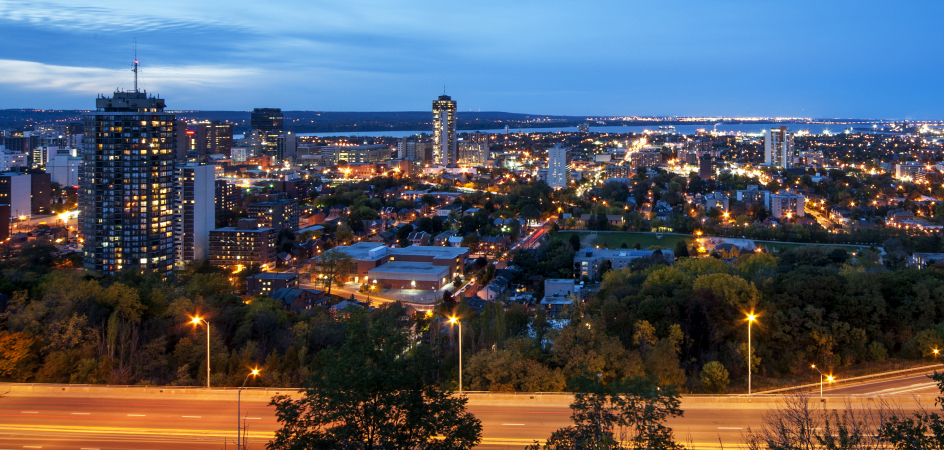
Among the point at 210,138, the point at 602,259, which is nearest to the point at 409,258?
the point at 602,259

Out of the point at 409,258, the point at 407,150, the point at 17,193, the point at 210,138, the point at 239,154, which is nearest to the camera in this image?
the point at 409,258

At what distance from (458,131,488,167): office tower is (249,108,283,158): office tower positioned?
12.0 metres

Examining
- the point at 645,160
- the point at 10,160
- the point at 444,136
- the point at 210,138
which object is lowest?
the point at 10,160

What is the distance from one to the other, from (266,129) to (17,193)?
30442 mm

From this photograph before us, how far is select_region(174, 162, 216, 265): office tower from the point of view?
14102mm

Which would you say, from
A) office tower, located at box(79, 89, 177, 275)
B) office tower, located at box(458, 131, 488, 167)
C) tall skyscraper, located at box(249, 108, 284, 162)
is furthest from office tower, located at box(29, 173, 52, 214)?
office tower, located at box(458, 131, 488, 167)

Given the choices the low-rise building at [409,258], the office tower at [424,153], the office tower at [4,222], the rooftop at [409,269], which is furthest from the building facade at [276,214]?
the office tower at [424,153]

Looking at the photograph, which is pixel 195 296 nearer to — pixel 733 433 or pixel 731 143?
pixel 733 433

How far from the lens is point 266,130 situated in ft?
159

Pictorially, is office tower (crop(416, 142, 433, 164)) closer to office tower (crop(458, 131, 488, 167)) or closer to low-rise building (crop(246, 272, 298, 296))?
office tower (crop(458, 131, 488, 167))

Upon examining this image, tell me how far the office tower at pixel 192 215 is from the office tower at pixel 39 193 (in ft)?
27.8

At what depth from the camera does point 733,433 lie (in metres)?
3.87

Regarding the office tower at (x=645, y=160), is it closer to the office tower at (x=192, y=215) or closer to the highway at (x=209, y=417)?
the office tower at (x=192, y=215)

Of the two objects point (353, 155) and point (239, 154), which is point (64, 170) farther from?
point (353, 155)
